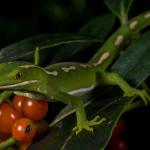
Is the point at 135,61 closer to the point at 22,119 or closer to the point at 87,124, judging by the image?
the point at 87,124

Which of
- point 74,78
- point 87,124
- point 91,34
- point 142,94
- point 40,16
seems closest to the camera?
point 87,124

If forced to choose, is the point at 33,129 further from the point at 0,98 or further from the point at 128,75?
the point at 128,75

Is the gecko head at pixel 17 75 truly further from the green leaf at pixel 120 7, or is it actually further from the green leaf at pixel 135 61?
the green leaf at pixel 120 7

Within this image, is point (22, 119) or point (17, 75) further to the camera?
point (17, 75)

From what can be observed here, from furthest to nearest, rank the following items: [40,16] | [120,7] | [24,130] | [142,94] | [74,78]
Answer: [40,16]
[120,7]
[74,78]
[142,94]
[24,130]

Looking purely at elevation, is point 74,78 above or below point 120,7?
below

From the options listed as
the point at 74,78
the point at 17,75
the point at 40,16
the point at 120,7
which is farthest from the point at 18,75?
the point at 40,16

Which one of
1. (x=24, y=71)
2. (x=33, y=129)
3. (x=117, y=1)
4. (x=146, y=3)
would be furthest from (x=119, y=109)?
(x=146, y=3)

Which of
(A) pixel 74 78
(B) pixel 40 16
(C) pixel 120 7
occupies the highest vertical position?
(C) pixel 120 7
